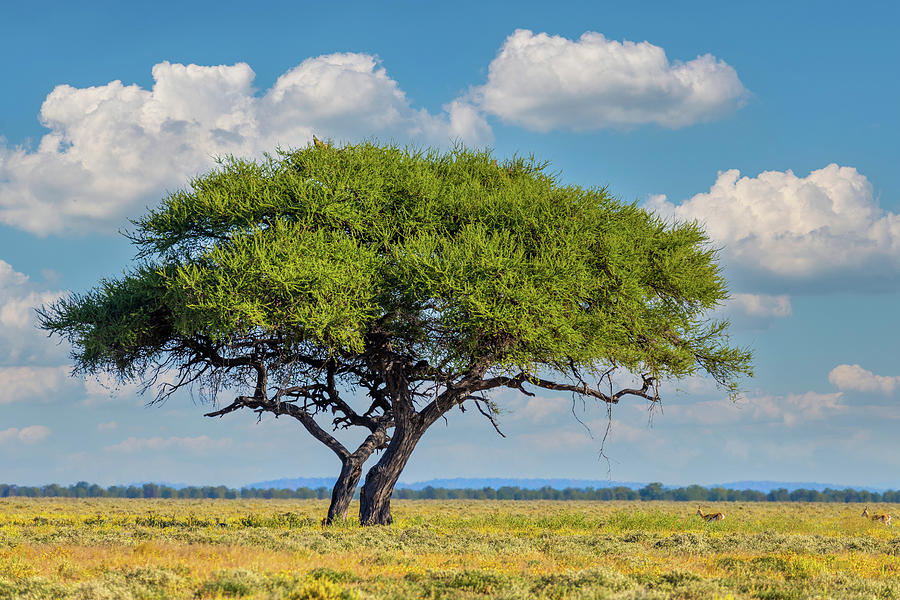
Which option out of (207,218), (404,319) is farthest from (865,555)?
(207,218)

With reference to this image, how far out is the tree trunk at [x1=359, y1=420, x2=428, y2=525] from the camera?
98.6 feet

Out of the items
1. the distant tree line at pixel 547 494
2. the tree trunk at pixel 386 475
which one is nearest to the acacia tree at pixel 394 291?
the tree trunk at pixel 386 475

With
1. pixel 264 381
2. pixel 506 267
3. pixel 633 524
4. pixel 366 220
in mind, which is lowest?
pixel 633 524

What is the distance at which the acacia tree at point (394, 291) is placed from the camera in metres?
25.4

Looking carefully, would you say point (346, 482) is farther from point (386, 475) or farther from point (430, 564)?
point (430, 564)

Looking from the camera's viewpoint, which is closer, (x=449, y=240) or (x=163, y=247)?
(x=449, y=240)

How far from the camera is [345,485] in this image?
104ft

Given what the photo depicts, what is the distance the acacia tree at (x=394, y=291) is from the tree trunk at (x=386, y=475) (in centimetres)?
7

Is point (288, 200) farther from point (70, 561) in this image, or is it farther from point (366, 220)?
point (70, 561)

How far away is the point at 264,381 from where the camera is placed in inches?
1254

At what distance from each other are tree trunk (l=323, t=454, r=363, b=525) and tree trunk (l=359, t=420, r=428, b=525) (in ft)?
3.58

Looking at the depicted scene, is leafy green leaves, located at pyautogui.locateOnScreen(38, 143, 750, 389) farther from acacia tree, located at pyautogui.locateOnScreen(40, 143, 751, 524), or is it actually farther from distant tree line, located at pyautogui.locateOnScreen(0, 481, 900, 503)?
distant tree line, located at pyautogui.locateOnScreen(0, 481, 900, 503)

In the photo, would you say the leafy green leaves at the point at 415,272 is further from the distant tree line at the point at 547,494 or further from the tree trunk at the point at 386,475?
the distant tree line at the point at 547,494

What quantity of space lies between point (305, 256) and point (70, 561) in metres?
10.8
